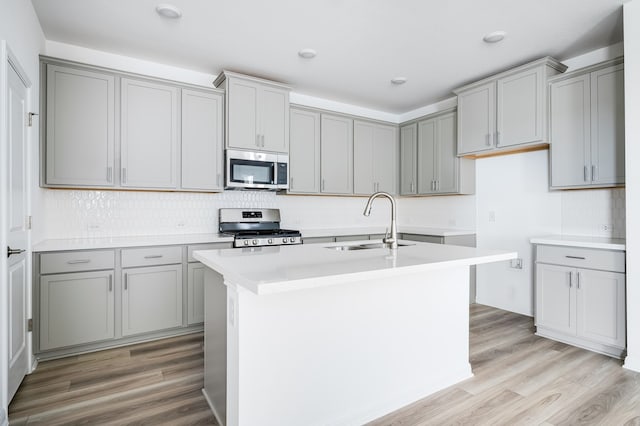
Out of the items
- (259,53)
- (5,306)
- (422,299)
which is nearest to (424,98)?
(259,53)

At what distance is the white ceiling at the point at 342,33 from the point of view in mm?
2627

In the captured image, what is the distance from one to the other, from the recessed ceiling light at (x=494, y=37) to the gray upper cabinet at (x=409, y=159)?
1830 millimetres

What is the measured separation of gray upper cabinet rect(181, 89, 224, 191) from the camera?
3.54 metres

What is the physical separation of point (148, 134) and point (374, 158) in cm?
288

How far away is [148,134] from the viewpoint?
3.37 meters

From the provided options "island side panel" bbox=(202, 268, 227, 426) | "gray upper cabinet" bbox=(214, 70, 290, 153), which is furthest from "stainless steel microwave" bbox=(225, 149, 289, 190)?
"island side panel" bbox=(202, 268, 227, 426)

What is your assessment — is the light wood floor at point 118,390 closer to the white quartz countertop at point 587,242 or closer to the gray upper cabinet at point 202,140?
the gray upper cabinet at point 202,140

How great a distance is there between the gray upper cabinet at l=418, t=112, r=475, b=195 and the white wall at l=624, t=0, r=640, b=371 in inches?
71.0

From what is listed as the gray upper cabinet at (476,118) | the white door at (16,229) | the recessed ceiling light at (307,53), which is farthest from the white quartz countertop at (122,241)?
the gray upper cabinet at (476,118)

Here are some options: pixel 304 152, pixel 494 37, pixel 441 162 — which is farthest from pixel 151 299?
pixel 494 37

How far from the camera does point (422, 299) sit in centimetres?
222

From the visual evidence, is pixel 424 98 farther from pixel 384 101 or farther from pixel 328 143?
pixel 328 143

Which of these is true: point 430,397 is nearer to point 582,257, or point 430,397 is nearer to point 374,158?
point 582,257

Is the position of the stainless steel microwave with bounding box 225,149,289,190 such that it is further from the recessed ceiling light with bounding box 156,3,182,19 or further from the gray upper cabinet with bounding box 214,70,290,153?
the recessed ceiling light with bounding box 156,3,182,19
